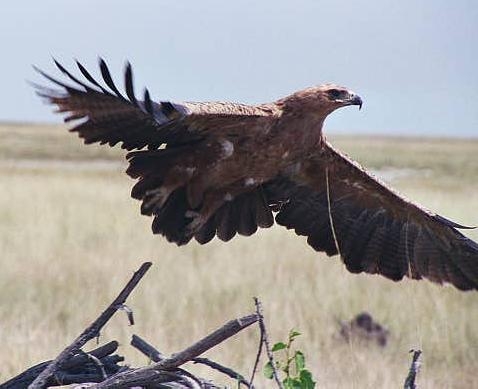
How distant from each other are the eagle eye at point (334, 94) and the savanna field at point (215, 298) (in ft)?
4.26

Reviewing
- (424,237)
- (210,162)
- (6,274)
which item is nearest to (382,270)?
(424,237)

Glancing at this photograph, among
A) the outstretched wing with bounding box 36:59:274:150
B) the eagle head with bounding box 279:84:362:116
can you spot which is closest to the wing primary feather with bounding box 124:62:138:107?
the outstretched wing with bounding box 36:59:274:150

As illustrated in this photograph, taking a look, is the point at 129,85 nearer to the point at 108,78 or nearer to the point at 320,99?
the point at 108,78

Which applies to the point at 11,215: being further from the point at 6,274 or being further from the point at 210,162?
the point at 210,162

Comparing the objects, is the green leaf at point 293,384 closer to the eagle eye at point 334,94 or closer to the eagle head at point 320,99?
the eagle head at point 320,99

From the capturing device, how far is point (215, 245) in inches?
468

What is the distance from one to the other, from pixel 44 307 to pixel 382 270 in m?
4.22

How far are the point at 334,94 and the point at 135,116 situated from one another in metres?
1.20

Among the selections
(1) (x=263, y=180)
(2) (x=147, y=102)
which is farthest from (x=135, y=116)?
(1) (x=263, y=180)

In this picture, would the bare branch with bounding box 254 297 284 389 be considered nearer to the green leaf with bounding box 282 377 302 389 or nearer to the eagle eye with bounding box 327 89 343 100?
the green leaf with bounding box 282 377 302 389

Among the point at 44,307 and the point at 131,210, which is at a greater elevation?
the point at 131,210

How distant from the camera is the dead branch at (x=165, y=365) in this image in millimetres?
3146

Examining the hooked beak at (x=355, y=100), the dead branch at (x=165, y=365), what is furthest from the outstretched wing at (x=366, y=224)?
the dead branch at (x=165, y=365)

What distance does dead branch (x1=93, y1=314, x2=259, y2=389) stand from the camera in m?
3.15
